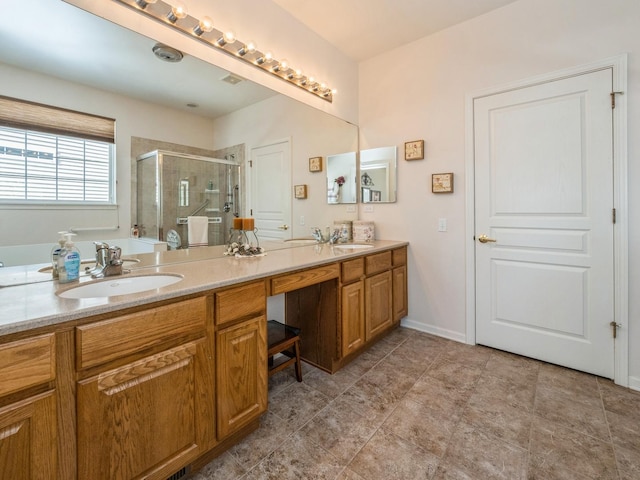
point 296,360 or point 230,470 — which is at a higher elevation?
point 296,360

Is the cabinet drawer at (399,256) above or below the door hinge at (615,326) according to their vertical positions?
above

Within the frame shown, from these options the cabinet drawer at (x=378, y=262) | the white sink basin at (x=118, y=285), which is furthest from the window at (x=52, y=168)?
the cabinet drawer at (x=378, y=262)

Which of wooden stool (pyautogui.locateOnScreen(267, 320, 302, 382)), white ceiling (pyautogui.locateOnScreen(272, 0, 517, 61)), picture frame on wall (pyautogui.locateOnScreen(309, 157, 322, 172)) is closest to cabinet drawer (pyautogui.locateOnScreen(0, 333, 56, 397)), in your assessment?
wooden stool (pyautogui.locateOnScreen(267, 320, 302, 382))

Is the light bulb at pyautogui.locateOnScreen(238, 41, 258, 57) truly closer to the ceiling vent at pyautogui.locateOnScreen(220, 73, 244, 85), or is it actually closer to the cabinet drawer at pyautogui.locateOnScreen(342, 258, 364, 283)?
the ceiling vent at pyautogui.locateOnScreen(220, 73, 244, 85)

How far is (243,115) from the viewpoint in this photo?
2.00 meters

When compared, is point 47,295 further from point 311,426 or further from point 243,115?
point 243,115

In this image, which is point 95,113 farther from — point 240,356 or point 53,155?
point 240,356

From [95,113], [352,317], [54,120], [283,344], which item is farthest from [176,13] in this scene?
[352,317]

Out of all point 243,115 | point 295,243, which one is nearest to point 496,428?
point 295,243

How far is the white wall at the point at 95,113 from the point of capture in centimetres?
120

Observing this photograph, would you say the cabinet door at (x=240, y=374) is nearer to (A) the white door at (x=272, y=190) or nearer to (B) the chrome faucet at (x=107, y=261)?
(B) the chrome faucet at (x=107, y=261)

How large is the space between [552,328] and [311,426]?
1898mm

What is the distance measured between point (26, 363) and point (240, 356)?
0.73 meters

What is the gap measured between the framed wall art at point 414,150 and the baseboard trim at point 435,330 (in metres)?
1.55
